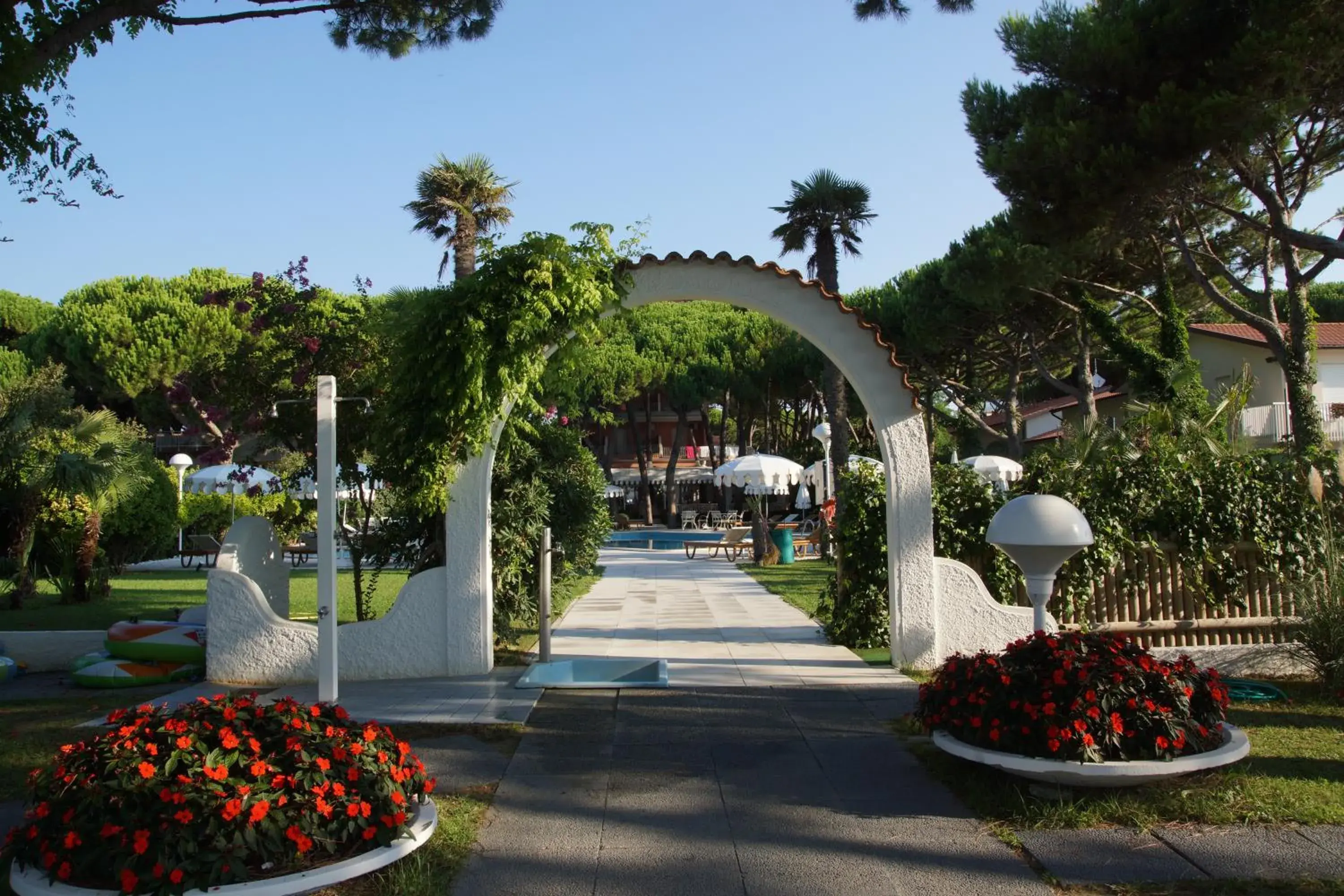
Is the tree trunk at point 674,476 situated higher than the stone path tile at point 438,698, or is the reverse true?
the tree trunk at point 674,476

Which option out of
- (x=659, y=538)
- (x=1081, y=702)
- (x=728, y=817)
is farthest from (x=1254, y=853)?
(x=659, y=538)

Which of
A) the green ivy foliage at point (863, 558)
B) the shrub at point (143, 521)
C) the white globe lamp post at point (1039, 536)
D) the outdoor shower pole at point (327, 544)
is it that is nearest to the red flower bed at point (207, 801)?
the outdoor shower pole at point (327, 544)

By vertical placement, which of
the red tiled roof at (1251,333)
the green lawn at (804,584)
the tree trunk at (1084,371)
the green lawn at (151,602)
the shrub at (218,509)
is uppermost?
the red tiled roof at (1251,333)

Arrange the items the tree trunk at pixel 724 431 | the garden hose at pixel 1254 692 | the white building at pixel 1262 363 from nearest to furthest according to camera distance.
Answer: the garden hose at pixel 1254 692 < the white building at pixel 1262 363 < the tree trunk at pixel 724 431

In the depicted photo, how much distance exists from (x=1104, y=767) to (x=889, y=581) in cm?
448

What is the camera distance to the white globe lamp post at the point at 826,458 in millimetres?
21672

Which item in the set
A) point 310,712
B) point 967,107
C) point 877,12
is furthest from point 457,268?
point 310,712

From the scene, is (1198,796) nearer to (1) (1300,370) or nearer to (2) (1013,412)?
(1) (1300,370)

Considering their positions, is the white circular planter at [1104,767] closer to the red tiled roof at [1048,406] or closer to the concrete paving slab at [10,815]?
the concrete paving slab at [10,815]

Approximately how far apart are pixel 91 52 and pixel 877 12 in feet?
25.6

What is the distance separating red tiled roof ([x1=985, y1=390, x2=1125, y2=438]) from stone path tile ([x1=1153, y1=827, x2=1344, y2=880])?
87.9 feet

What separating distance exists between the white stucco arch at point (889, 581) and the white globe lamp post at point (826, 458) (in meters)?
12.2

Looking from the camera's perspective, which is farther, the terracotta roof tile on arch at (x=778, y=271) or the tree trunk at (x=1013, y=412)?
the tree trunk at (x=1013, y=412)

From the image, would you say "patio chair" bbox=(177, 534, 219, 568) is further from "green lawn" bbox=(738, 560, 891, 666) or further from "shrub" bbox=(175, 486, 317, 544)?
"green lawn" bbox=(738, 560, 891, 666)
